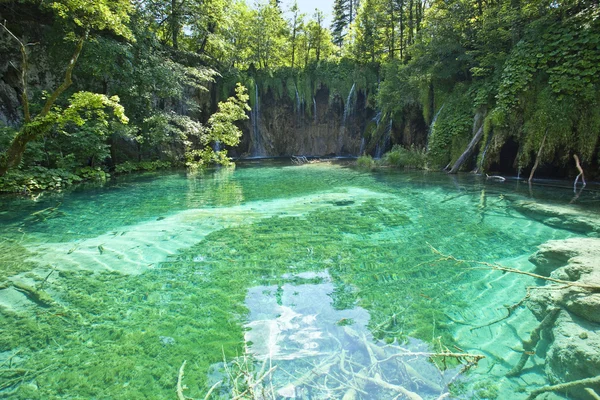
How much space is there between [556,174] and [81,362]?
12524mm

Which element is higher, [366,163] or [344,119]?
[344,119]

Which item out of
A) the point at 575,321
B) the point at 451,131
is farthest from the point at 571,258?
the point at 451,131

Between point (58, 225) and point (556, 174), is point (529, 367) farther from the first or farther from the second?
point (556, 174)

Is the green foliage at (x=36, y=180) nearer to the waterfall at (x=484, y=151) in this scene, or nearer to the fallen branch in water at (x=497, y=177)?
the fallen branch in water at (x=497, y=177)

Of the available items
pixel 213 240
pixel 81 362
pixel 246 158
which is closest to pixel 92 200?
pixel 213 240

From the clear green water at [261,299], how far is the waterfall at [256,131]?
64.7 ft

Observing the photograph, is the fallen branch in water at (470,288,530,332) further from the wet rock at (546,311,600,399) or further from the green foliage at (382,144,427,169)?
the green foliage at (382,144,427,169)

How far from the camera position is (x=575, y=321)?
2.26 meters

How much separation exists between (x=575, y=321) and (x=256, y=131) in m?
25.0

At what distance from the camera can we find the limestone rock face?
190 cm

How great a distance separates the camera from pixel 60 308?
2.94 m

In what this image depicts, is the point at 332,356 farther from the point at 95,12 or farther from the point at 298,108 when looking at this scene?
the point at 298,108

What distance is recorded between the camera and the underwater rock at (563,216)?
482 cm

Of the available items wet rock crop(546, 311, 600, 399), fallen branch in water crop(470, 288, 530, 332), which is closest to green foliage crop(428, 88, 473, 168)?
fallen branch in water crop(470, 288, 530, 332)
